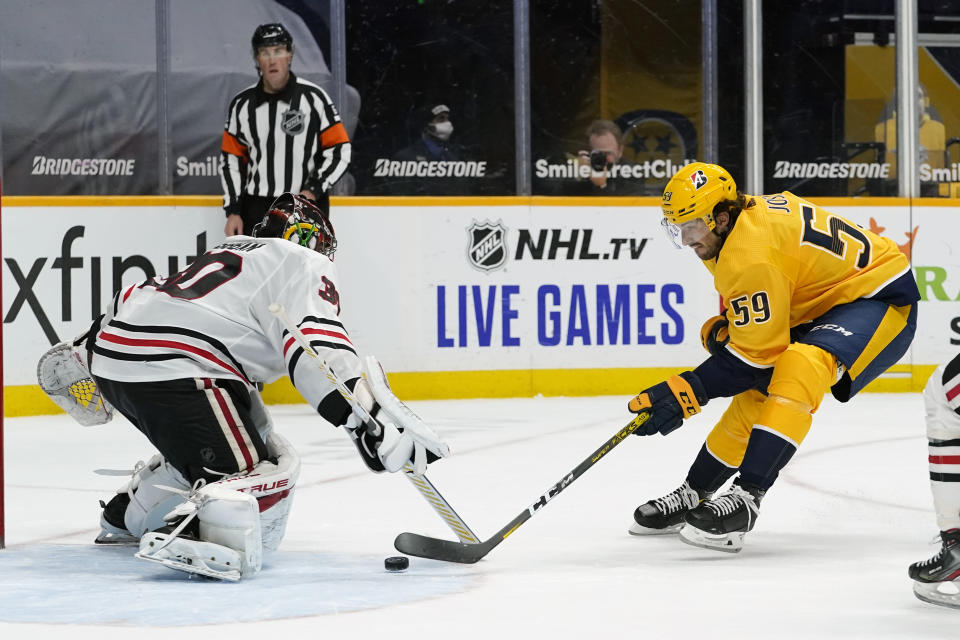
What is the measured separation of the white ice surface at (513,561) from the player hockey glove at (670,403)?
0.25m

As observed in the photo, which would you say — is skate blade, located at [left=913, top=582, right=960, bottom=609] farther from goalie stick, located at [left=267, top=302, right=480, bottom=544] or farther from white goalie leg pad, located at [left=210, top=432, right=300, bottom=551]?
white goalie leg pad, located at [left=210, top=432, right=300, bottom=551]

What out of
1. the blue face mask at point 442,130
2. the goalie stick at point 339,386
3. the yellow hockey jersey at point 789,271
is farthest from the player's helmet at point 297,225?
the blue face mask at point 442,130

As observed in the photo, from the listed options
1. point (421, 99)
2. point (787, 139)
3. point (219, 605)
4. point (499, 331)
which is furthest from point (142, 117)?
point (219, 605)

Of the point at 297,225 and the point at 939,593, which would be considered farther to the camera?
the point at 297,225

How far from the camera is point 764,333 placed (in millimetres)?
2762

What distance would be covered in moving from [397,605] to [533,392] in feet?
12.0

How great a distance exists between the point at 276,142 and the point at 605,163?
5.27 feet

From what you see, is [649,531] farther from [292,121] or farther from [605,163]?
[605,163]

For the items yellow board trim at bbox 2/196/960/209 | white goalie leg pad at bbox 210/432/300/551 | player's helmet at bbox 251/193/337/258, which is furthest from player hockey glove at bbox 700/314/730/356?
yellow board trim at bbox 2/196/960/209

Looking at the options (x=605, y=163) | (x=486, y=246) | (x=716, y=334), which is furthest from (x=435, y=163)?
(x=716, y=334)

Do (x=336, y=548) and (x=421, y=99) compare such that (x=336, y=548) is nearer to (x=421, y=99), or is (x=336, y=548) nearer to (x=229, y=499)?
(x=229, y=499)

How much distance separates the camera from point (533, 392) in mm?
5855

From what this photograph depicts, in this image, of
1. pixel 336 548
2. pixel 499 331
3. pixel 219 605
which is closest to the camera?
pixel 219 605

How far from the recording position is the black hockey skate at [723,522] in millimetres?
2648
